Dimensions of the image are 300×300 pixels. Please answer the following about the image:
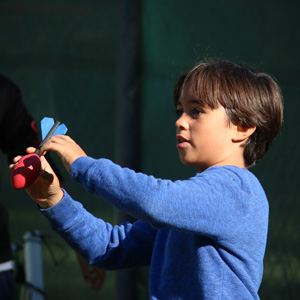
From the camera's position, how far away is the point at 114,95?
3.60 metres

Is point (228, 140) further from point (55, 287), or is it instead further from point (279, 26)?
point (55, 287)

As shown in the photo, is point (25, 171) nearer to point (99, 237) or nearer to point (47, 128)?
point (47, 128)

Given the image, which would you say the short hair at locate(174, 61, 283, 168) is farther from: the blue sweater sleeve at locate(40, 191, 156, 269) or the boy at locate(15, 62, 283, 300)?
the blue sweater sleeve at locate(40, 191, 156, 269)

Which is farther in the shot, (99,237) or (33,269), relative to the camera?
(33,269)

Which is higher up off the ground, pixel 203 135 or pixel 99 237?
pixel 203 135

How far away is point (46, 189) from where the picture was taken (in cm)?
157

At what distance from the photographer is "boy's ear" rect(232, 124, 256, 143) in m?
1.58

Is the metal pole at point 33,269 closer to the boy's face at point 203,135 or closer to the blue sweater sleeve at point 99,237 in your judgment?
the blue sweater sleeve at point 99,237

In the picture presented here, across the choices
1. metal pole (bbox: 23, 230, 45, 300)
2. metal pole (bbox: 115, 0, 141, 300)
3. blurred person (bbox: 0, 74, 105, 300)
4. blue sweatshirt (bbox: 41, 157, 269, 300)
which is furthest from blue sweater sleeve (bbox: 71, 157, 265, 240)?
metal pole (bbox: 115, 0, 141, 300)

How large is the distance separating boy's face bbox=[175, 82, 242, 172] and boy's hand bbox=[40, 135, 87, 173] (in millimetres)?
274

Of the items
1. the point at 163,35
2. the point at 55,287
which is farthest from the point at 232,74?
the point at 55,287

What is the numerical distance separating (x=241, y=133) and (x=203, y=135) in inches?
5.1

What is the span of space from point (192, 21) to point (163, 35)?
272 millimetres

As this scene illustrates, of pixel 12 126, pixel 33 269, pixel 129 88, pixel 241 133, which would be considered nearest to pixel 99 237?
pixel 241 133
